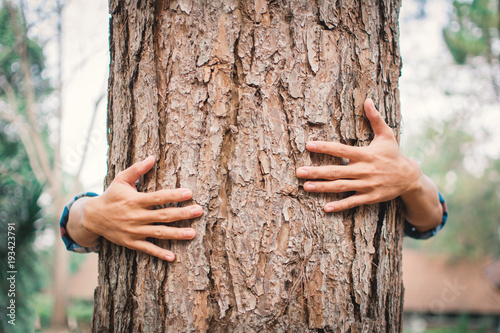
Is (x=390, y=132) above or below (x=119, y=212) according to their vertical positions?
above

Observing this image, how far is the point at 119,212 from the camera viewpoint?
3.17 ft

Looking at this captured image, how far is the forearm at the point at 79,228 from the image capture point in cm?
114

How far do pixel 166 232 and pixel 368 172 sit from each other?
66 cm

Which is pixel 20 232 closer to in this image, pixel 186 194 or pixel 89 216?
pixel 89 216

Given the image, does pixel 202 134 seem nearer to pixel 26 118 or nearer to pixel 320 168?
pixel 320 168

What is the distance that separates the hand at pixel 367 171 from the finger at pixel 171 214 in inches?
13.4

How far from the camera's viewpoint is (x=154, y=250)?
95cm

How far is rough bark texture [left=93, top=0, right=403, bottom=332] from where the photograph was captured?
929 millimetres

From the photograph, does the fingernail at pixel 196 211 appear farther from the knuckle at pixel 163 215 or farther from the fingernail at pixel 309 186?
the fingernail at pixel 309 186

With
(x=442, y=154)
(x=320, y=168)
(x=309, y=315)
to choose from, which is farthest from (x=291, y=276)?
(x=442, y=154)

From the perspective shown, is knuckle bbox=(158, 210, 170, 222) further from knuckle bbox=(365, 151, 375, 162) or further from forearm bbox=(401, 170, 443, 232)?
forearm bbox=(401, 170, 443, 232)

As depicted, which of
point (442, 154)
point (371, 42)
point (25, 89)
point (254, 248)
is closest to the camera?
point (254, 248)

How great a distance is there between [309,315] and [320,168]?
453mm

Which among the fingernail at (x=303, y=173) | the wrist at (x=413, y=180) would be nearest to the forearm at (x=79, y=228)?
the fingernail at (x=303, y=173)
